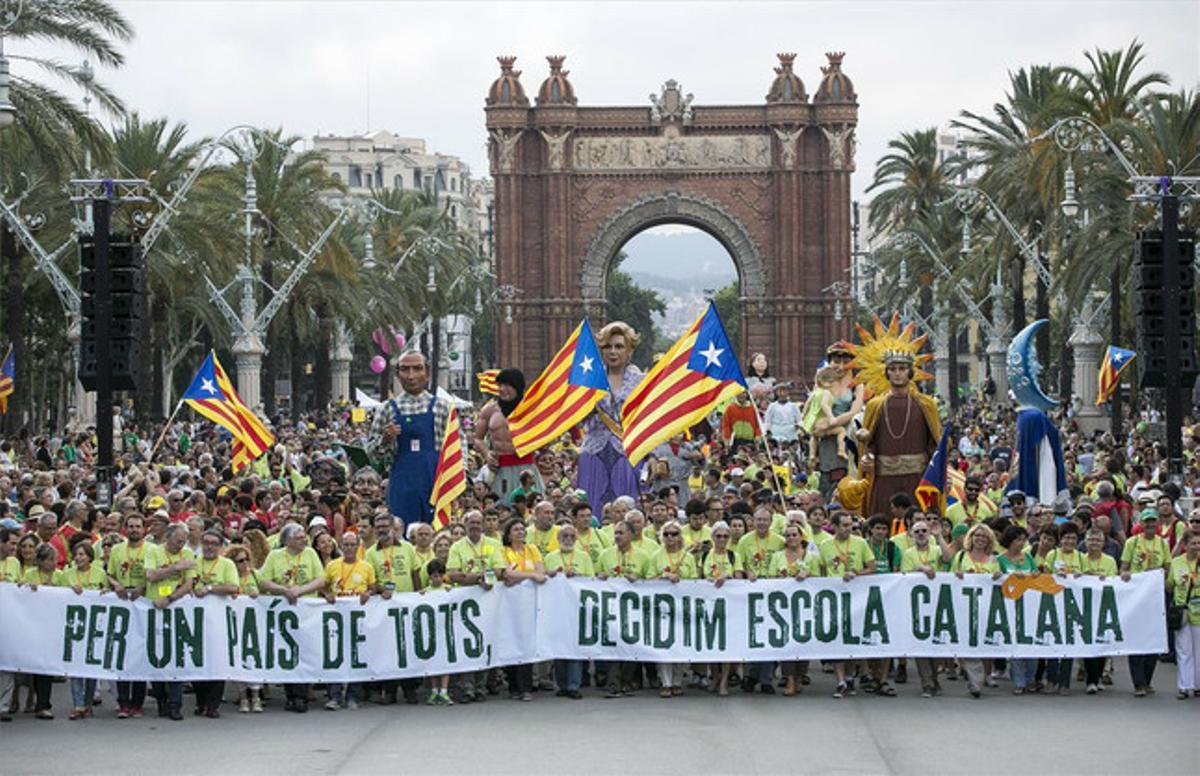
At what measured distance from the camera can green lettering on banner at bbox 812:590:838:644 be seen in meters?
15.7

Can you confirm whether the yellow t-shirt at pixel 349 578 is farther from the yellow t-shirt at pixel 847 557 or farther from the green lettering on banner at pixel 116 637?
the yellow t-shirt at pixel 847 557

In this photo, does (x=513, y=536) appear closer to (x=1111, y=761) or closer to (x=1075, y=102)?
(x=1111, y=761)

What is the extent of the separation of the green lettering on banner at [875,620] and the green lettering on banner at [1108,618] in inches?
62.8

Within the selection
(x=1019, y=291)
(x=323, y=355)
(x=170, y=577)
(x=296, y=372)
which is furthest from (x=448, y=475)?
(x=323, y=355)

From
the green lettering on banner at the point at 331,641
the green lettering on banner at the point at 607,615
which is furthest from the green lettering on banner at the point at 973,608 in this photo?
the green lettering on banner at the point at 331,641

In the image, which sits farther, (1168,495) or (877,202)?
(877,202)

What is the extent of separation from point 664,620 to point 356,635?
2.32m

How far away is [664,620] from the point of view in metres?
15.8

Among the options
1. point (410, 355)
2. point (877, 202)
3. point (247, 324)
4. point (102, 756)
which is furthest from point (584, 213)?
point (102, 756)

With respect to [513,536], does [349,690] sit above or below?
below

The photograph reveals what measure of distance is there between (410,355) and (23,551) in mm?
4489

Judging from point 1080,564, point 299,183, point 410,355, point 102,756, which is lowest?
point 102,756

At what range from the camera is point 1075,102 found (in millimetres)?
40500

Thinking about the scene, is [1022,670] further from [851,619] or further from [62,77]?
[62,77]
